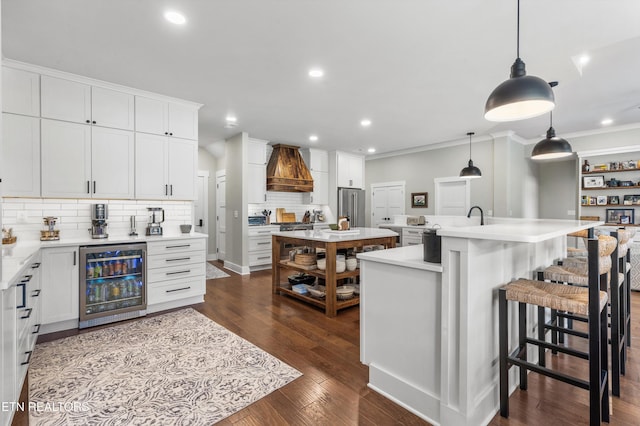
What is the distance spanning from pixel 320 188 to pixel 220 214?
2.51 meters

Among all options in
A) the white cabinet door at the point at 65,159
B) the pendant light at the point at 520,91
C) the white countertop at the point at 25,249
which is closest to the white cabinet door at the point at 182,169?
the white countertop at the point at 25,249

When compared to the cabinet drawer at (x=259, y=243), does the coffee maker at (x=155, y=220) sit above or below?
above

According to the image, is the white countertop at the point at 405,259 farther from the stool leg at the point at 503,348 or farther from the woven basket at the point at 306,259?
the woven basket at the point at 306,259

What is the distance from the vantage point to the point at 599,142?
222 inches

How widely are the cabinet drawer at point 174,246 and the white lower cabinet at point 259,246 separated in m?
2.01

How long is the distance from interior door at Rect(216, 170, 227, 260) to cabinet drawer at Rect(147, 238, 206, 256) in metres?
3.18

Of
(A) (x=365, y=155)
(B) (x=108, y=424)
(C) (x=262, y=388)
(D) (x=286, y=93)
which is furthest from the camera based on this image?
(A) (x=365, y=155)

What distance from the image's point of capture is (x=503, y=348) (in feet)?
5.81

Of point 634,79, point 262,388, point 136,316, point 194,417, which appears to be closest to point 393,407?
point 262,388

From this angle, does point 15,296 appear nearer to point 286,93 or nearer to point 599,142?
point 286,93

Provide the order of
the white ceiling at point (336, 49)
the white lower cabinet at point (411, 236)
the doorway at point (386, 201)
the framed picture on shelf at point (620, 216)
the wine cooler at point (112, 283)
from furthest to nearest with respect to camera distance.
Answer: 1. the doorway at point (386, 201)
2. the white lower cabinet at point (411, 236)
3. the framed picture on shelf at point (620, 216)
4. the wine cooler at point (112, 283)
5. the white ceiling at point (336, 49)

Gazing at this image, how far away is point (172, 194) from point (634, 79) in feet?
19.1

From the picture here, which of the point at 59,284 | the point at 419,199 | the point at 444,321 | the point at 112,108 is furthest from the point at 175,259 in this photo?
the point at 419,199

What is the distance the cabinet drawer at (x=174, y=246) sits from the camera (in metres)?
3.55
